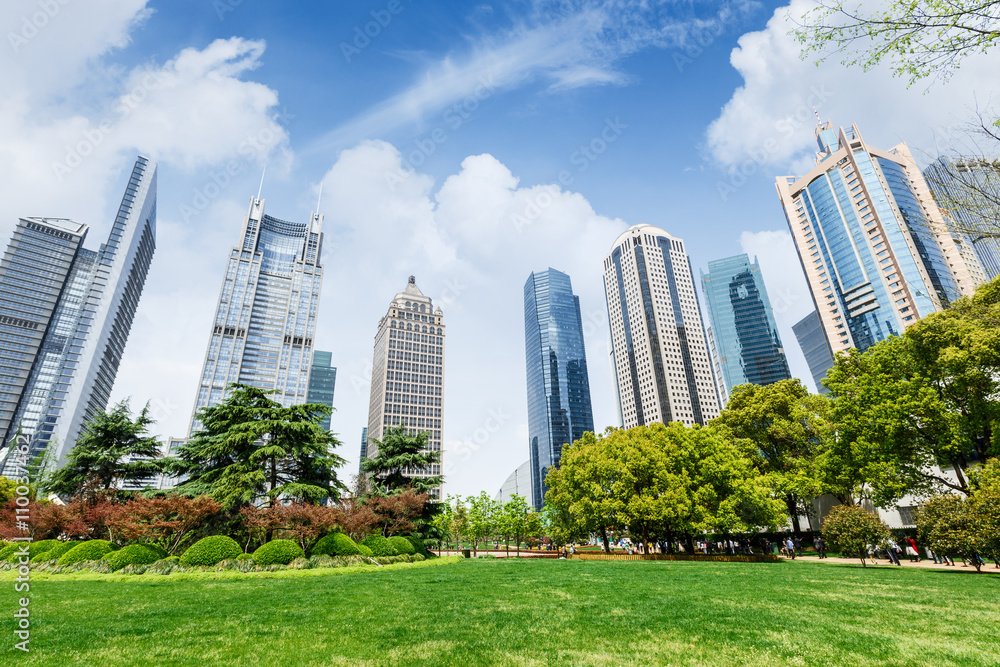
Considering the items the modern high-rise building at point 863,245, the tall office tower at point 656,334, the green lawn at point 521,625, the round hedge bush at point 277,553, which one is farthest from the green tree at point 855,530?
the tall office tower at point 656,334

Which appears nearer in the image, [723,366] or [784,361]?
[784,361]

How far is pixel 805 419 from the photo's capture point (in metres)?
34.6

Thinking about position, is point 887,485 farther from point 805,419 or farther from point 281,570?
point 281,570

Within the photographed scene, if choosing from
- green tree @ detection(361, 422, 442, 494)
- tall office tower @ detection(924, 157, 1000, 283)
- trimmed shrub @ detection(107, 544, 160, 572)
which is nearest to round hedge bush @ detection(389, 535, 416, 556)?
green tree @ detection(361, 422, 442, 494)

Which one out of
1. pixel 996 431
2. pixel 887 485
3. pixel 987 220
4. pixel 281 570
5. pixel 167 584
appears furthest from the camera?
pixel 887 485

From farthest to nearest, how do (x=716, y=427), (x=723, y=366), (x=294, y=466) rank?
(x=723, y=366) → (x=716, y=427) → (x=294, y=466)

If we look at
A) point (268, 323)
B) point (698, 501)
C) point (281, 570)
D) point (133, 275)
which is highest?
point (133, 275)

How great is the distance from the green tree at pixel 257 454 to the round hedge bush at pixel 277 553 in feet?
15.1

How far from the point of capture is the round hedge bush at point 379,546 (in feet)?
82.2

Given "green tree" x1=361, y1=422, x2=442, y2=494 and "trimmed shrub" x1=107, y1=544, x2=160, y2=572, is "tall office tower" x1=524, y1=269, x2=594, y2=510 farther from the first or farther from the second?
"trimmed shrub" x1=107, y1=544, x2=160, y2=572

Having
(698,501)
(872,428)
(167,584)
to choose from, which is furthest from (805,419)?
(167,584)

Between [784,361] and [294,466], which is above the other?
[784,361]

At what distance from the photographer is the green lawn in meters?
6.06

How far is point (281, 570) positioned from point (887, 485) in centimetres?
3133
